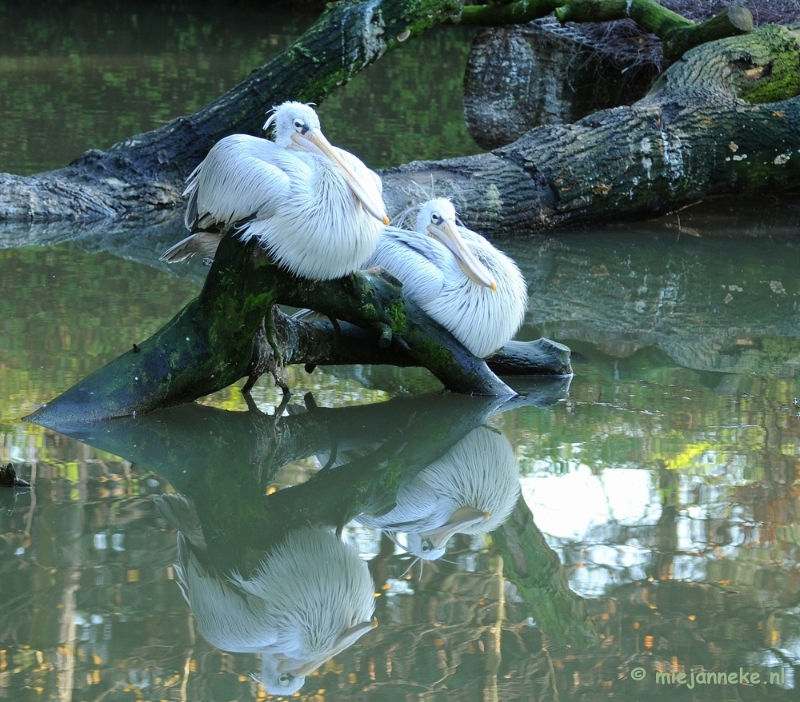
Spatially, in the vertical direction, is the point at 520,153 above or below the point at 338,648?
above

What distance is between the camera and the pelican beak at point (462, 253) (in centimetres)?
388

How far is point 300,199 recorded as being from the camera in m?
3.36

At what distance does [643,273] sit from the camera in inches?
229

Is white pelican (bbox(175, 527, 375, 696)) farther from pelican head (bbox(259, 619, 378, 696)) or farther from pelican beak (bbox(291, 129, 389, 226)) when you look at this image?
pelican beak (bbox(291, 129, 389, 226))

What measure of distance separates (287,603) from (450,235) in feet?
5.86

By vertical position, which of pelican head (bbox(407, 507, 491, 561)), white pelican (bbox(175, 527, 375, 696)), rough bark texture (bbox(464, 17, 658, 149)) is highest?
rough bark texture (bbox(464, 17, 658, 149))

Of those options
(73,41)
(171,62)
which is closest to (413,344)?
(171,62)

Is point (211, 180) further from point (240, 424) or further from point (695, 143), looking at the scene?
point (695, 143)

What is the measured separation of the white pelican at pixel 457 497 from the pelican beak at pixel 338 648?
1.11 ft

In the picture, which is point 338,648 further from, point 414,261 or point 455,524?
point 414,261

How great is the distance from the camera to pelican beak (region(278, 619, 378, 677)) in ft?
7.50

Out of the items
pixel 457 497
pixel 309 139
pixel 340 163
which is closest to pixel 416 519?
pixel 457 497

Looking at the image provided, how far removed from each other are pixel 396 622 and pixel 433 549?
0.36m

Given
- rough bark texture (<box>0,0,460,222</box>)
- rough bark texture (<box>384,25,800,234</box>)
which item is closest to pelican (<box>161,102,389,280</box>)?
rough bark texture (<box>384,25,800,234</box>)
